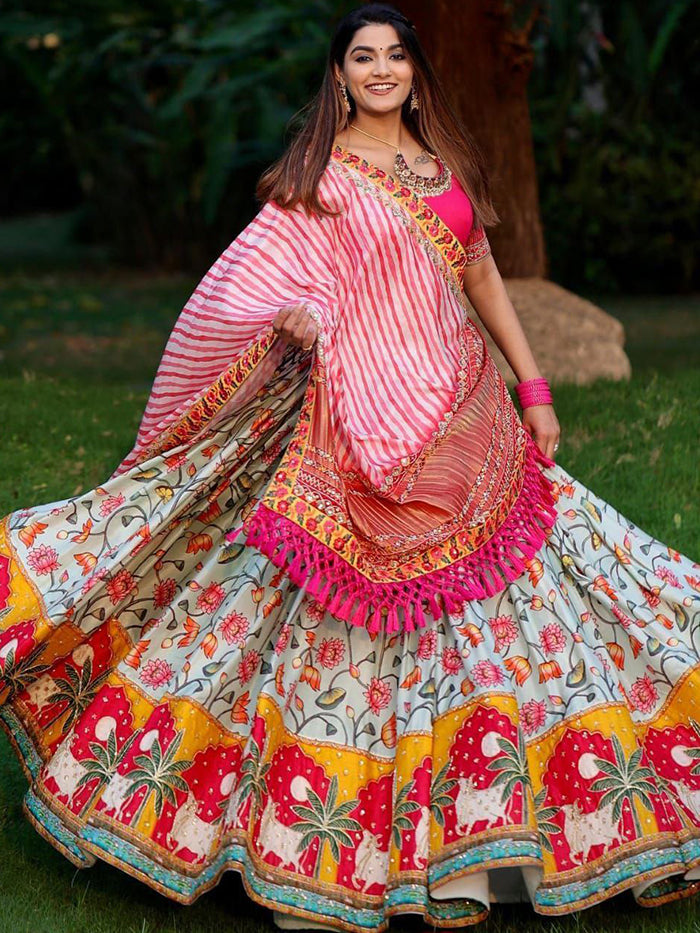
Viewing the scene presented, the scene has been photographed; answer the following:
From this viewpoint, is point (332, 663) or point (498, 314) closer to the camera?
point (332, 663)

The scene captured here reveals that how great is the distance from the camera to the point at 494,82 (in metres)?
6.47

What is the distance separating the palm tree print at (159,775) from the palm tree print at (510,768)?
65cm

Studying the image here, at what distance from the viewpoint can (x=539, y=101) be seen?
35.4 feet

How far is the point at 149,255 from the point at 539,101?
17.6ft

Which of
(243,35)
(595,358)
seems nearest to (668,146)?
(243,35)

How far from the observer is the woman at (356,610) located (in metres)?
2.67

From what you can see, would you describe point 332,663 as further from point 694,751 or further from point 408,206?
point 408,206

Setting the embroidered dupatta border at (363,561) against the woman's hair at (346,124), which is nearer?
the embroidered dupatta border at (363,561)

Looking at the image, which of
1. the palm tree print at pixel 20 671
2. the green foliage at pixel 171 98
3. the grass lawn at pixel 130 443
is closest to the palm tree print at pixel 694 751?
the grass lawn at pixel 130 443

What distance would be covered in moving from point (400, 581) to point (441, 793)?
443 millimetres

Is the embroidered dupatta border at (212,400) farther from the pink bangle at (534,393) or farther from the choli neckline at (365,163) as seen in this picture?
the pink bangle at (534,393)

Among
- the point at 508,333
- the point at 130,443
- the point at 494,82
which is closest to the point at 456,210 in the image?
the point at 508,333

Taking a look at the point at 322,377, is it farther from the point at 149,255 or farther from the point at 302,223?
the point at 149,255

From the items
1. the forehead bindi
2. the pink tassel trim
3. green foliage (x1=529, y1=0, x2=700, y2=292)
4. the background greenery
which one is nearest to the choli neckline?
the forehead bindi
